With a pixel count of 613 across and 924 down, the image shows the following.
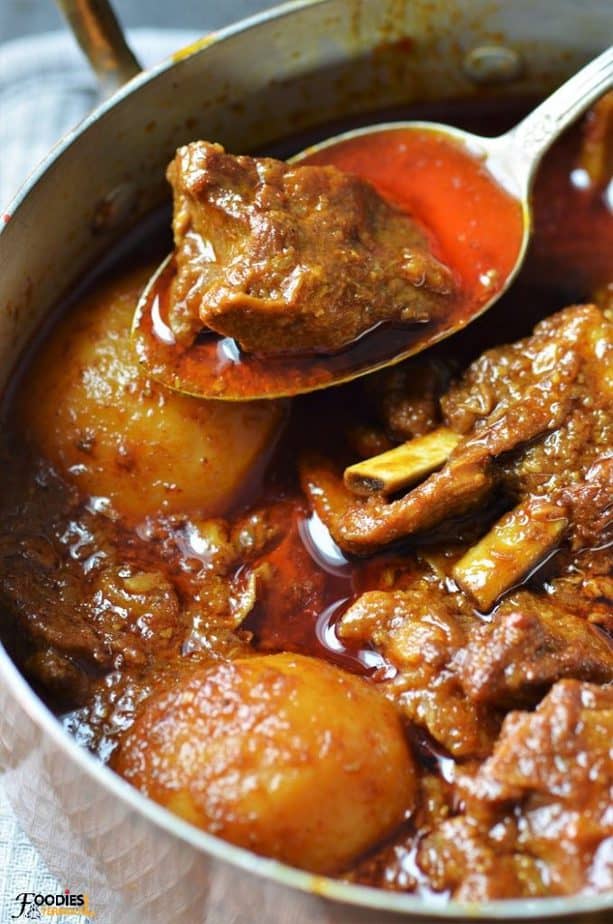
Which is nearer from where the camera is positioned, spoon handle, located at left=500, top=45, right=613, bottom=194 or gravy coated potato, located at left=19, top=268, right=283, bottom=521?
gravy coated potato, located at left=19, top=268, right=283, bottom=521

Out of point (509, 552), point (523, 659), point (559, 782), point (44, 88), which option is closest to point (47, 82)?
point (44, 88)

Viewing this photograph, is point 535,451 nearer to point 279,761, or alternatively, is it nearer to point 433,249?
point 433,249

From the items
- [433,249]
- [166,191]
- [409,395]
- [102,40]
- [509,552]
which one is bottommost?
[509,552]

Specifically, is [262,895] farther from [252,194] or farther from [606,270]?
[606,270]

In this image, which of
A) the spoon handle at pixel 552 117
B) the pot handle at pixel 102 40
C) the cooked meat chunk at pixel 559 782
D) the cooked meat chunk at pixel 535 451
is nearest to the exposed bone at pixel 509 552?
the cooked meat chunk at pixel 535 451

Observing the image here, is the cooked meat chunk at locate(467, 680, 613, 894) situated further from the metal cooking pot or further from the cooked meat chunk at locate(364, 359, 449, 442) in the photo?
the cooked meat chunk at locate(364, 359, 449, 442)

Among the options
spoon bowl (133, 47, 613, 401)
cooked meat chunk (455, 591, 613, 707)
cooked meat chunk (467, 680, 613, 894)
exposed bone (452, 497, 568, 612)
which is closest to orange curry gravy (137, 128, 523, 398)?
spoon bowl (133, 47, 613, 401)
